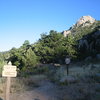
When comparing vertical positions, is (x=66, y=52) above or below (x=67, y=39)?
below

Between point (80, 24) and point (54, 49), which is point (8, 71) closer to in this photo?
point (54, 49)

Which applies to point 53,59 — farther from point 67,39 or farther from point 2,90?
point 2,90

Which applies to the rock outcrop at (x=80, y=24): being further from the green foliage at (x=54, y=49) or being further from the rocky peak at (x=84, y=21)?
the green foliage at (x=54, y=49)

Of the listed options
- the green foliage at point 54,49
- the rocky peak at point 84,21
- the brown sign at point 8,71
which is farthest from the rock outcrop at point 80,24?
the brown sign at point 8,71

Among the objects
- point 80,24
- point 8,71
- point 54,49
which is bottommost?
point 8,71

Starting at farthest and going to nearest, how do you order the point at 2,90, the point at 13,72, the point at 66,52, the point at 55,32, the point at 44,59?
the point at 55,32, the point at 44,59, the point at 66,52, the point at 2,90, the point at 13,72

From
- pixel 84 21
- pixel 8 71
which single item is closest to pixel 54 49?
pixel 8 71

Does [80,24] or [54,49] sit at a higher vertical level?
[80,24]

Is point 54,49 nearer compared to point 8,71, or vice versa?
point 8,71

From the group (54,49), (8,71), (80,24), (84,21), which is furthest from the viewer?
(84,21)

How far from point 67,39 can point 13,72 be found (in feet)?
107

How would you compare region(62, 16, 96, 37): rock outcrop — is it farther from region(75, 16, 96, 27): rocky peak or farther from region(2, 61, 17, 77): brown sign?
region(2, 61, 17, 77): brown sign

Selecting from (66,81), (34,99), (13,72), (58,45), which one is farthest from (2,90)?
(58,45)

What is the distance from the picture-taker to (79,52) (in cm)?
3938
